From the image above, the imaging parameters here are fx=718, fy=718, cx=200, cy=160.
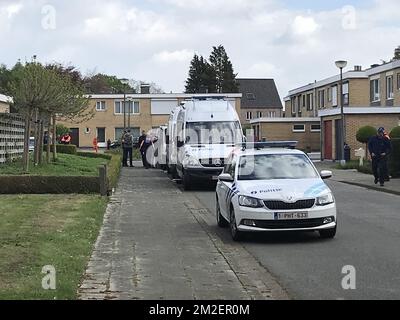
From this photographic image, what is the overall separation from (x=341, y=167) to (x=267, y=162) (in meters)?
22.2

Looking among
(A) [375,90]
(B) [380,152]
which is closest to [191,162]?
(B) [380,152]

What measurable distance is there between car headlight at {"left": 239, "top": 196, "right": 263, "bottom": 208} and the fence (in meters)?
15.5

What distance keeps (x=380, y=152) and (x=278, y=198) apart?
12.3 meters

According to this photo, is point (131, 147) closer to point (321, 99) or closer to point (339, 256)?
point (339, 256)

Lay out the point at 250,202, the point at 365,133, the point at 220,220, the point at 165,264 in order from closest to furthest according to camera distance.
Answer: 1. the point at 165,264
2. the point at 250,202
3. the point at 220,220
4. the point at 365,133

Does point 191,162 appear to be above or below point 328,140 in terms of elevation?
below

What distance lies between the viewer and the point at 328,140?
45.6 metres

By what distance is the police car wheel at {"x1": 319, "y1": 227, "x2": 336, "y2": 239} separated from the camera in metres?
11.8

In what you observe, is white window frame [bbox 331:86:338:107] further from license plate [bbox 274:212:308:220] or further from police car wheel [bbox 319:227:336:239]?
license plate [bbox 274:212:308:220]

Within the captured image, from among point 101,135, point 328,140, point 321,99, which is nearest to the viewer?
point 328,140

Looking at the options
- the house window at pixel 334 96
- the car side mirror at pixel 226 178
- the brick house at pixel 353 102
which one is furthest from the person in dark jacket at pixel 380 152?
the house window at pixel 334 96

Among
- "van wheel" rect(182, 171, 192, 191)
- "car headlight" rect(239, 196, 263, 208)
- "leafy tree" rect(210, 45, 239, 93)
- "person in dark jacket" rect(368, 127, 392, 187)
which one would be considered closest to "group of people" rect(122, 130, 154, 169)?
"van wheel" rect(182, 171, 192, 191)

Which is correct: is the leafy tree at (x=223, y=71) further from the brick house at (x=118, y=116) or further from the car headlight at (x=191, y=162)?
the car headlight at (x=191, y=162)
